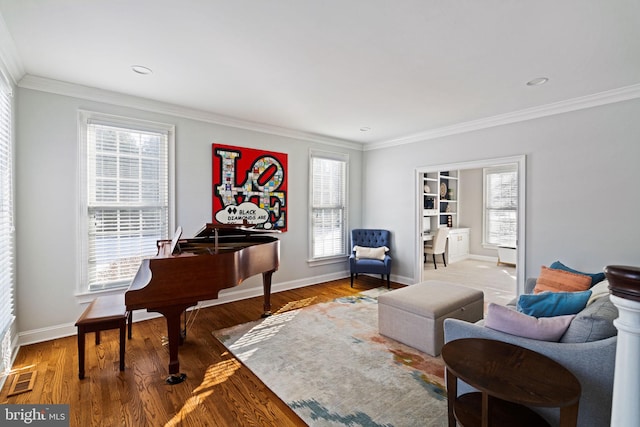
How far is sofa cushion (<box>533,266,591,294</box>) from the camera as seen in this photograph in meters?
Result: 2.73

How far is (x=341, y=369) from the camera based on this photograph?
2.61 meters

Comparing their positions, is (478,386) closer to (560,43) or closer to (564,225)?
(560,43)

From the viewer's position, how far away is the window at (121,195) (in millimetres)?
3375

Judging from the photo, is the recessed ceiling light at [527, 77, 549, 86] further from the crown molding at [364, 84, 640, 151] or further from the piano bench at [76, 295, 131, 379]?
the piano bench at [76, 295, 131, 379]

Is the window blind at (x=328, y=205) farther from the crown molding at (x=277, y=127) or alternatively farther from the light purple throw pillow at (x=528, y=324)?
the light purple throw pillow at (x=528, y=324)

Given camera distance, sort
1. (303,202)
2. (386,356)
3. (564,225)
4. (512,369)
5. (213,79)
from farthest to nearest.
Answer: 1. (303,202)
2. (564,225)
3. (213,79)
4. (386,356)
5. (512,369)

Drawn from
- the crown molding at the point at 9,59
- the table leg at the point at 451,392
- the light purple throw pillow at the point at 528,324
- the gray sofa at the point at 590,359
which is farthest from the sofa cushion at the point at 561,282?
the crown molding at the point at 9,59

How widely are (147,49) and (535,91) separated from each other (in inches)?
153

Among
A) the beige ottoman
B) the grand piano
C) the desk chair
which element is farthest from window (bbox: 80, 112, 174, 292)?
the desk chair

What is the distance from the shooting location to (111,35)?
2281 millimetres

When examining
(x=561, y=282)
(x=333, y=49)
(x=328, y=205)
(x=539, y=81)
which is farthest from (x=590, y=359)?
(x=328, y=205)

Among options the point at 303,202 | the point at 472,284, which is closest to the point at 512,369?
the point at 303,202

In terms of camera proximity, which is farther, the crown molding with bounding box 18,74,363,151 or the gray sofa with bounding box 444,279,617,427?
the crown molding with bounding box 18,74,363,151

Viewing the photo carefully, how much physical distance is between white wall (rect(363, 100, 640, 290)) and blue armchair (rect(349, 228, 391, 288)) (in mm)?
1910
